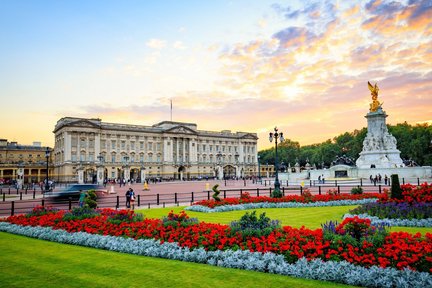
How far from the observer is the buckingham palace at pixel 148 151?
98.6 meters

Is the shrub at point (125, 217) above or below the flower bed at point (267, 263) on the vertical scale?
above

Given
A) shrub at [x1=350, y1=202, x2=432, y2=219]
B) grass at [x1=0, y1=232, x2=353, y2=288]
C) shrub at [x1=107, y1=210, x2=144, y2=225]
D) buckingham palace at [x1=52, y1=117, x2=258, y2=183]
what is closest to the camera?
grass at [x1=0, y1=232, x2=353, y2=288]

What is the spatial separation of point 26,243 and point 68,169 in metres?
90.6

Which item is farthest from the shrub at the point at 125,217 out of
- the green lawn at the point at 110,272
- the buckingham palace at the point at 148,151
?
the buckingham palace at the point at 148,151

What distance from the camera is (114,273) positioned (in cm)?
838

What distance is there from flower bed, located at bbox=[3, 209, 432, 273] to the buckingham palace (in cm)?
6936

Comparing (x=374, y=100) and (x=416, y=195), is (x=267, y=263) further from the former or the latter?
(x=374, y=100)

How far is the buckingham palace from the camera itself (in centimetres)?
9856

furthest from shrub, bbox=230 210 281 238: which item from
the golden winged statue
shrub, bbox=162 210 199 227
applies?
the golden winged statue

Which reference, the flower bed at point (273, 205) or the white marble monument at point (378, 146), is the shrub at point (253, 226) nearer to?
the flower bed at point (273, 205)

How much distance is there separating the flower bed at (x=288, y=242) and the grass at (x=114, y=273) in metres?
0.90

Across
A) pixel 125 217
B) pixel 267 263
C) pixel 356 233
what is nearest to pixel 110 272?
pixel 267 263

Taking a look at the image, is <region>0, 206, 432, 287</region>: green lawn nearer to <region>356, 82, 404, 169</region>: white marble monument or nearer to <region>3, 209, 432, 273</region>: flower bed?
<region>3, 209, 432, 273</region>: flower bed

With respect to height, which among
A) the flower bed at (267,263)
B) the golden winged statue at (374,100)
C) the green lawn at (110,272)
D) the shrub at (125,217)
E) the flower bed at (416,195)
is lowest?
the green lawn at (110,272)
